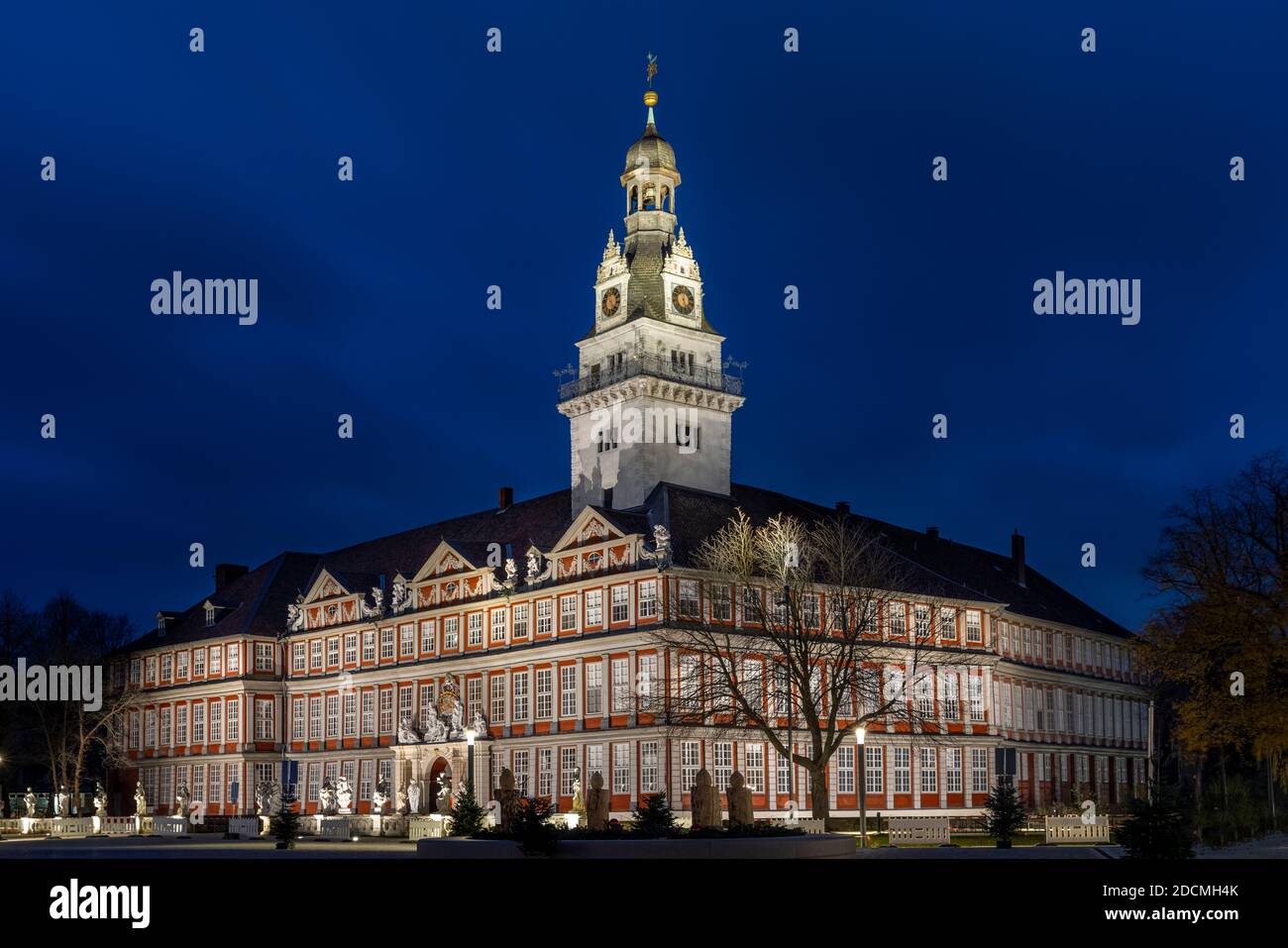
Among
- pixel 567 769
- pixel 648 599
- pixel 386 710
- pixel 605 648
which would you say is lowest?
pixel 567 769

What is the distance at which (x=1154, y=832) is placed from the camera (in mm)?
31734

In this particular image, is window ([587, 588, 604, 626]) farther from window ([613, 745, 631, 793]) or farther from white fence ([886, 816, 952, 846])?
white fence ([886, 816, 952, 846])

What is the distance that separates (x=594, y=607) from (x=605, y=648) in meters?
2.21

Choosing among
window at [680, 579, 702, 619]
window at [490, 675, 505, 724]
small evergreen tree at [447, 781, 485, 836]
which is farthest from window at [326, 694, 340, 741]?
Result: small evergreen tree at [447, 781, 485, 836]

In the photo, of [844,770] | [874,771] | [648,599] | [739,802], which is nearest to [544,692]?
[648,599]

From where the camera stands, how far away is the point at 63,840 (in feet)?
218

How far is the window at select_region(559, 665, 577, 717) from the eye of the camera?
2810 inches

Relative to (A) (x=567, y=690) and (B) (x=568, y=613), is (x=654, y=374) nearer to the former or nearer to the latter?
(B) (x=568, y=613)

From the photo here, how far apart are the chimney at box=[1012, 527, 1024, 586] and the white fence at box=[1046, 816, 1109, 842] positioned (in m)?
48.1

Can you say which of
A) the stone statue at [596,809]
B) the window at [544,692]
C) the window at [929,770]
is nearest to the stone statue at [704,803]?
the stone statue at [596,809]

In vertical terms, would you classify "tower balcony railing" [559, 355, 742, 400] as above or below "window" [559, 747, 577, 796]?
above

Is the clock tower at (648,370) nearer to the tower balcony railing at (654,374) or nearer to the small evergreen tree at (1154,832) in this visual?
the tower balcony railing at (654,374)

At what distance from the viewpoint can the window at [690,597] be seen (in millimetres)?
67775
